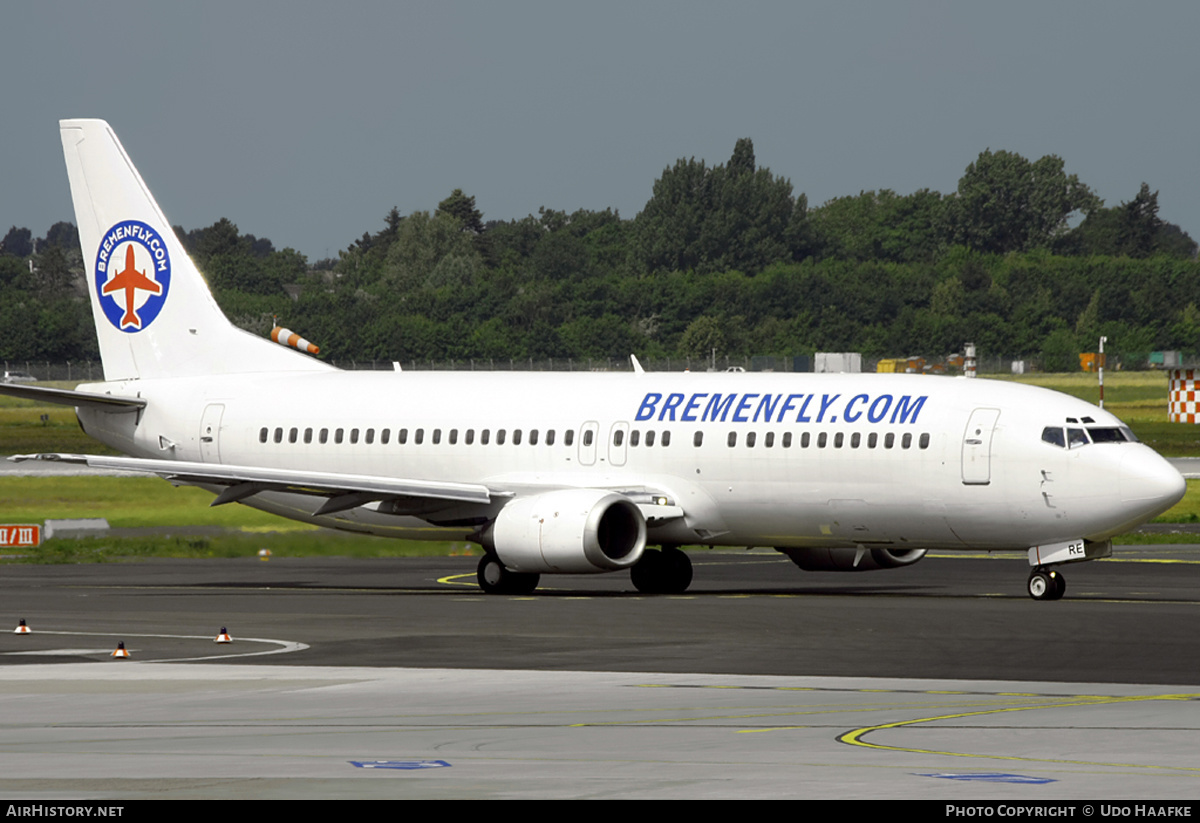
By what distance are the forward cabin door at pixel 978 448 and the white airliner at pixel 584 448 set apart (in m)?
0.04

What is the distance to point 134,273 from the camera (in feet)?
154

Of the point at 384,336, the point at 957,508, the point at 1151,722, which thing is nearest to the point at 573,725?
the point at 1151,722

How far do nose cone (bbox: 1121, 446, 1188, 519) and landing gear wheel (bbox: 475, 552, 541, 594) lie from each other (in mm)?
11543

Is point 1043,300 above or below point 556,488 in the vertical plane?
above

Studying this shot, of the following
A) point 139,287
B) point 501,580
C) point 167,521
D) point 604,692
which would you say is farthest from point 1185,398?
point 604,692

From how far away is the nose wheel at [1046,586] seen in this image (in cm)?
3553

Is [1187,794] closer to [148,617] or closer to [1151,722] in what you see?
[1151,722]

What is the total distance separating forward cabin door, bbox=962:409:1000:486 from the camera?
118 feet

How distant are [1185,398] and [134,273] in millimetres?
70713

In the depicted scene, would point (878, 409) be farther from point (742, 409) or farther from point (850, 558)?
point (850, 558)

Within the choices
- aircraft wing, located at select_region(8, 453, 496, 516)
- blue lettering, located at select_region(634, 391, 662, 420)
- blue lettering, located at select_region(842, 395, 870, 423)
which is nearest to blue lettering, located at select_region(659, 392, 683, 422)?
blue lettering, located at select_region(634, 391, 662, 420)

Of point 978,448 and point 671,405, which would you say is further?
point 671,405

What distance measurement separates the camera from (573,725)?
18.8 meters
